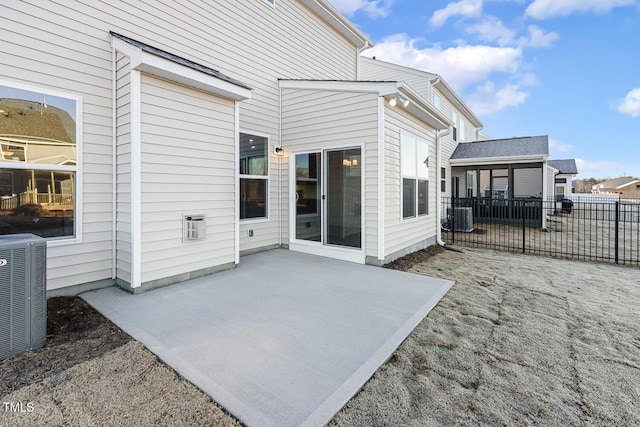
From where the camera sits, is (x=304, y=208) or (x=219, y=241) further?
(x=304, y=208)

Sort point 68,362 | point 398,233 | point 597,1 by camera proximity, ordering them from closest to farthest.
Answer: point 68,362
point 398,233
point 597,1

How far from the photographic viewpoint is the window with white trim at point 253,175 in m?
5.80

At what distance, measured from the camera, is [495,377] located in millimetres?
2184

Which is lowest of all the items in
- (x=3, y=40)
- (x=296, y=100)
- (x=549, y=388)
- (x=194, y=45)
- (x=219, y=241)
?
(x=549, y=388)

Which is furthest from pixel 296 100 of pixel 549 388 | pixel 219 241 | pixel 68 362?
pixel 549 388

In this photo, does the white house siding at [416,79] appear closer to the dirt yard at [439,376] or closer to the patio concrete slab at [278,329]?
the patio concrete slab at [278,329]

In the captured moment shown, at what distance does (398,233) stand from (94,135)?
17.2ft

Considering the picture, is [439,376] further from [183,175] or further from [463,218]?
[463,218]

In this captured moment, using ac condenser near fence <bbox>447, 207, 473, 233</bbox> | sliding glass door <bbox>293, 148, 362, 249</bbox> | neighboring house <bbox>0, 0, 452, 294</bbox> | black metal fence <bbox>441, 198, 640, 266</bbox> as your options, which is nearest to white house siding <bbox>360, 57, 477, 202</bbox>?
black metal fence <bbox>441, 198, 640, 266</bbox>

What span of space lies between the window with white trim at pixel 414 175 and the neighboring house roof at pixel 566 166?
74.3 feet

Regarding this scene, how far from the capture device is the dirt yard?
68.9 inches

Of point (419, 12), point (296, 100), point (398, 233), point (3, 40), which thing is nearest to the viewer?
point (3, 40)

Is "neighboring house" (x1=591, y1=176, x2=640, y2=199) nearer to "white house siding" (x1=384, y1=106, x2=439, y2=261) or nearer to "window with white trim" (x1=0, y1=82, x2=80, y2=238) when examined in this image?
"white house siding" (x1=384, y1=106, x2=439, y2=261)

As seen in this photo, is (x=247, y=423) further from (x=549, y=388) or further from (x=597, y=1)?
(x=597, y=1)
